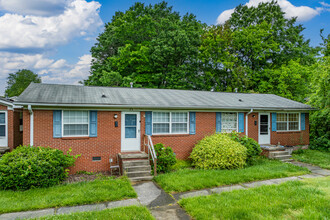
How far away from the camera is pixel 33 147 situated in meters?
7.21

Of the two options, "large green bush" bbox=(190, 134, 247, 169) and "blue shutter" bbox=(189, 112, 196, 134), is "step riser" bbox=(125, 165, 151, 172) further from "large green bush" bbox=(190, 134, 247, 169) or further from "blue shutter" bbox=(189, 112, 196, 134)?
"blue shutter" bbox=(189, 112, 196, 134)

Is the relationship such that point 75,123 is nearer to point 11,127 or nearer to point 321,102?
point 11,127

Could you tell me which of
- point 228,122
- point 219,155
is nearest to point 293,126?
point 228,122

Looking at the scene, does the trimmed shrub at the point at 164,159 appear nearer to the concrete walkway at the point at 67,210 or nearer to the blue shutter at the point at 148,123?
the blue shutter at the point at 148,123

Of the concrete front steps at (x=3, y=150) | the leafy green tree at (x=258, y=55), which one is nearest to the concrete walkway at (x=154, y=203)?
the concrete front steps at (x=3, y=150)

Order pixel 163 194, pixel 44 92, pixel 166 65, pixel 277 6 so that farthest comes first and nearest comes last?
pixel 277 6
pixel 166 65
pixel 44 92
pixel 163 194

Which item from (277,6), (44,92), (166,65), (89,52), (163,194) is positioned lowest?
(163,194)

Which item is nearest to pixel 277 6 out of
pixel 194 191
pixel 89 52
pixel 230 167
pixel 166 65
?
pixel 166 65

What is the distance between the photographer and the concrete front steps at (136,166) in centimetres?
733

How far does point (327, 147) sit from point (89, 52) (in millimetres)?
23272

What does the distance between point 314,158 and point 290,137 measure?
6.44ft

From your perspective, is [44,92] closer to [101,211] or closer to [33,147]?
[33,147]

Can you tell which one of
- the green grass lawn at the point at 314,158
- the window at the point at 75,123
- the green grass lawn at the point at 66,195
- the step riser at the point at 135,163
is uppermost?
the window at the point at 75,123

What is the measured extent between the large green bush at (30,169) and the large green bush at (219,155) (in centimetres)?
525
